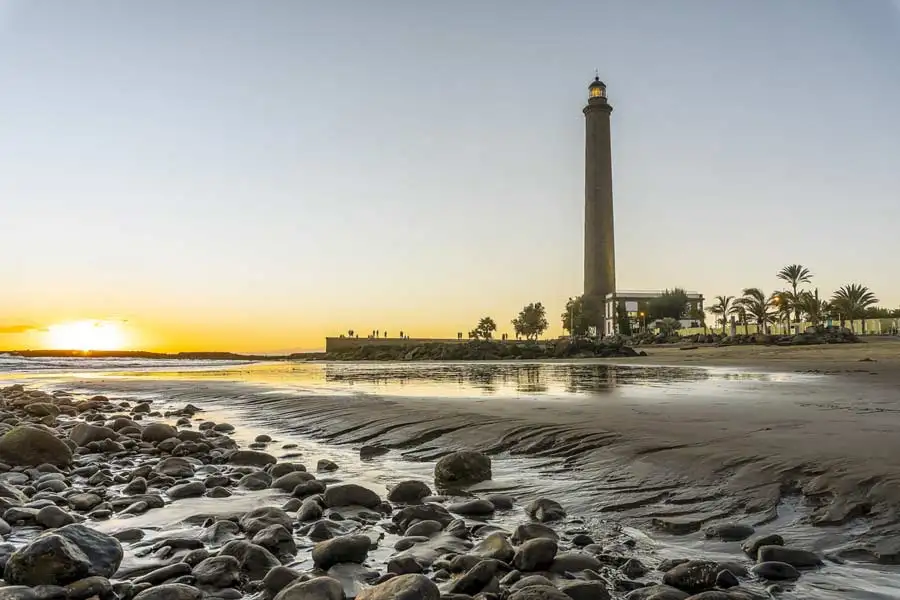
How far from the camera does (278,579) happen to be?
114 inches

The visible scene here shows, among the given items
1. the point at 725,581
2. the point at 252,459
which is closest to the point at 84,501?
the point at 252,459

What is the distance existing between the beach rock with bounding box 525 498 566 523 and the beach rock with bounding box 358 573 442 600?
1438mm

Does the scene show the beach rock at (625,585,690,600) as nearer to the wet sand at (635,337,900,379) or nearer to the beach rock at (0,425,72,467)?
the beach rock at (0,425,72,467)

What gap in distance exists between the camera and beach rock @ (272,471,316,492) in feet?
16.4

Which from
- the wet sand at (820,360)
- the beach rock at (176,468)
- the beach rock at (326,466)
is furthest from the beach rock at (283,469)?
the wet sand at (820,360)

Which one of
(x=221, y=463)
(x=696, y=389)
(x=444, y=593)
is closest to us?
(x=444, y=593)

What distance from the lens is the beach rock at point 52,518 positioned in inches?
156

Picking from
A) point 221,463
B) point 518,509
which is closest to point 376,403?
point 221,463

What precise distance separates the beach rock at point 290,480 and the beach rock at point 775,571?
3319 millimetres

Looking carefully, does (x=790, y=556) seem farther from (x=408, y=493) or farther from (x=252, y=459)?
(x=252, y=459)

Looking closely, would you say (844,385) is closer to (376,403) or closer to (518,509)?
(376,403)

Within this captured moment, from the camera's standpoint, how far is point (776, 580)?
2.79m

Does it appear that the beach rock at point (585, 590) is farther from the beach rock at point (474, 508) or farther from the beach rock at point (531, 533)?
the beach rock at point (474, 508)

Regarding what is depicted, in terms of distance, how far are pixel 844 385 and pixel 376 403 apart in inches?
334
